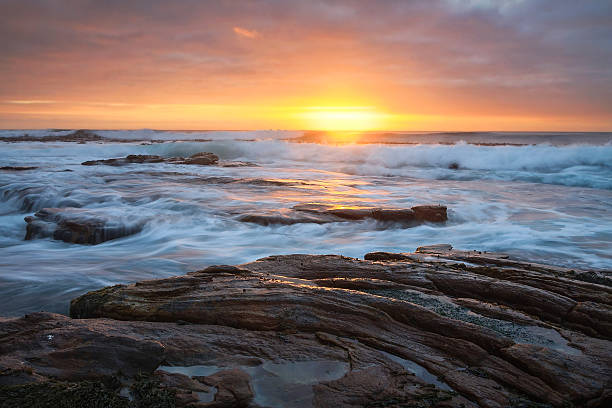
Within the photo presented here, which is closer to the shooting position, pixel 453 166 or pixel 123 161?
pixel 123 161

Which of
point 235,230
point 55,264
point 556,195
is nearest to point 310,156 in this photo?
point 556,195

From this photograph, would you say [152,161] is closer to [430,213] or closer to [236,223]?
[236,223]

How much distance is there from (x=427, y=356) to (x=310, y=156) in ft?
105

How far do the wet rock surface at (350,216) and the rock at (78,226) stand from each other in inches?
96.8

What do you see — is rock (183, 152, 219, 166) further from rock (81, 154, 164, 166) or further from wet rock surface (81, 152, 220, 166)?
rock (81, 154, 164, 166)

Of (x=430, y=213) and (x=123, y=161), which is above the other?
(x=123, y=161)

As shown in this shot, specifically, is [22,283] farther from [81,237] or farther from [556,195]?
[556,195]

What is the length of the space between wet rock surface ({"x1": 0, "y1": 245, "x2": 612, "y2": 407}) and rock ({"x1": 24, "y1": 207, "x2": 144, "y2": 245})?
4587 millimetres

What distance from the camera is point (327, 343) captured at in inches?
115

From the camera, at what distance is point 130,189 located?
1366cm

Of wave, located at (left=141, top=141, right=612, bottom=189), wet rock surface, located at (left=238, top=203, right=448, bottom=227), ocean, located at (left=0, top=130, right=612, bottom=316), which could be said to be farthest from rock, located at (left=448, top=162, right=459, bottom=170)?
wet rock surface, located at (left=238, top=203, right=448, bottom=227)

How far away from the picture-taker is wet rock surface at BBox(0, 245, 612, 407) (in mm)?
2402

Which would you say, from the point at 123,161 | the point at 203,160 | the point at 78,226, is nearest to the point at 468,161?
the point at 203,160

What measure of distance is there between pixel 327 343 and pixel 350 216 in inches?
264
